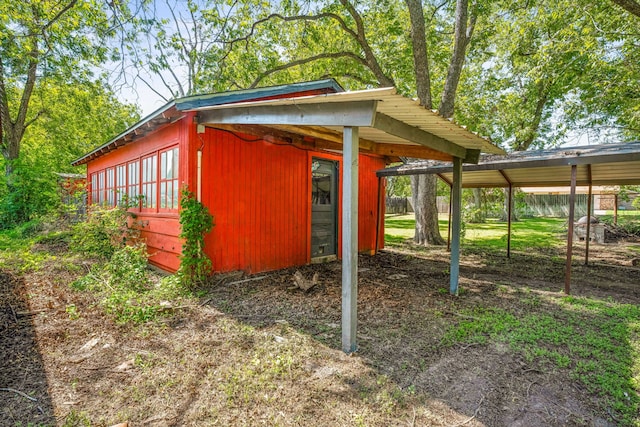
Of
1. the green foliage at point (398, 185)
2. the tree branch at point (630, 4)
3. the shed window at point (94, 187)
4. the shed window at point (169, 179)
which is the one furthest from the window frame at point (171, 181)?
the green foliage at point (398, 185)

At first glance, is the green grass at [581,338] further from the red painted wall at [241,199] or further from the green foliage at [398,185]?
the green foliage at [398,185]

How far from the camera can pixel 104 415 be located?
6.36ft

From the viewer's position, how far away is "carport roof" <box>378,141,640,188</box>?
169 inches

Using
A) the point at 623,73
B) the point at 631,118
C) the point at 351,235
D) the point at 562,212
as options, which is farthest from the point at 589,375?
the point at 562,212

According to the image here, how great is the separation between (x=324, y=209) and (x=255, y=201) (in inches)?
74.0

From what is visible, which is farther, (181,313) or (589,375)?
(181,313)

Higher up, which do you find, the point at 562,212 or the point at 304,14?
the point at 304,14

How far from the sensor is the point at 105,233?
640 cm

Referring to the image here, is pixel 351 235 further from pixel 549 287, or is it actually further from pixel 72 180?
pixel 72 180

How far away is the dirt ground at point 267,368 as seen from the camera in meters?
1.99

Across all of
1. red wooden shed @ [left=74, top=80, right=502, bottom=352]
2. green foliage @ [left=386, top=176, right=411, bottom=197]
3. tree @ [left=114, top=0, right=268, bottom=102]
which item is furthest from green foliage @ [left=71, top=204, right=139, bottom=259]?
green foliage @ [left=386, top=176, right=411, bottom=197]

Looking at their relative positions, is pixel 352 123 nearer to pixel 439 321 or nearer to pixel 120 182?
pixel 439 321

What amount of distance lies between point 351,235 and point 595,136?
15.3 meters

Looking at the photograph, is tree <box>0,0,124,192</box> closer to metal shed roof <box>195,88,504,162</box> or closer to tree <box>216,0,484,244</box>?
tree <box>216,0,484,244</box>
